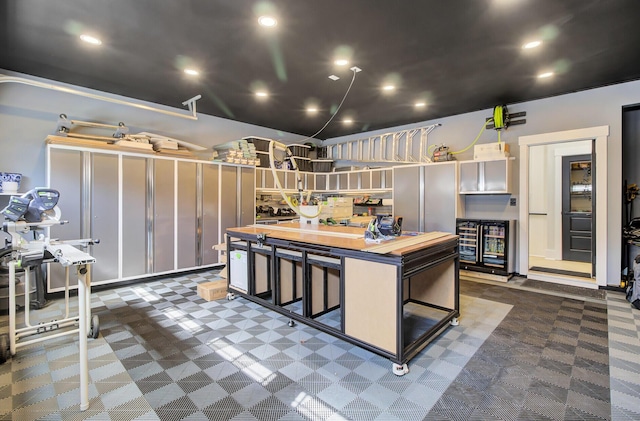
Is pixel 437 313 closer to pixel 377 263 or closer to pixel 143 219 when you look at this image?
pixel 377 263

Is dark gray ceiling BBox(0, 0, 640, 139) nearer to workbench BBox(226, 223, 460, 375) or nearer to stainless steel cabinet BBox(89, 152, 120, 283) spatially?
stainless steel cabinet BBox(89, 152, 120, 283)

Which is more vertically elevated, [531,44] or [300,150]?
[531,44]

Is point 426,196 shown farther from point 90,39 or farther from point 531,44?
point 90,39

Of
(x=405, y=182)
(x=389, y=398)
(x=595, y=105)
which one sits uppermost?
(x=595, y=105)

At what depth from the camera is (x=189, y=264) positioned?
16.6 feet

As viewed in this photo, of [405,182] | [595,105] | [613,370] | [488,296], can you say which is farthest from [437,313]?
[595,105]

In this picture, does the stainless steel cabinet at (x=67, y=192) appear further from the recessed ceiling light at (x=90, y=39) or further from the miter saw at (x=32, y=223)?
the recessed ceiling light at (x=90, y=39)

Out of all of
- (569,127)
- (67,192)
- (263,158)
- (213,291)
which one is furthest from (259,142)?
(569,127)

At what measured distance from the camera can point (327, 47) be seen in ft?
10.2

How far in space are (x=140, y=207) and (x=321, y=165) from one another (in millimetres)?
4136

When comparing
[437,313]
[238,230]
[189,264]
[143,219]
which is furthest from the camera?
[189,264]

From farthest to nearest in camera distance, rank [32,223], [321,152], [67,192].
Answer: [321,152]
[67,192]
[32,223]

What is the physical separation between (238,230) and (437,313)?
2546 mm

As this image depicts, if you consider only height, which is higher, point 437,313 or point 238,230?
point 238,230
